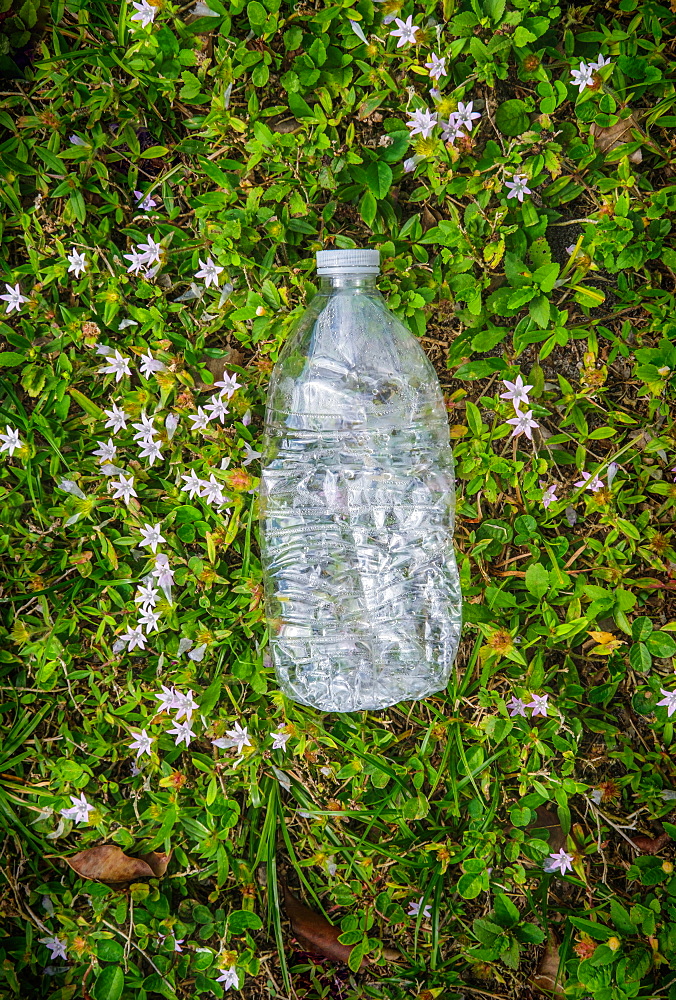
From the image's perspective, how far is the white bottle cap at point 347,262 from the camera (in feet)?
4.39

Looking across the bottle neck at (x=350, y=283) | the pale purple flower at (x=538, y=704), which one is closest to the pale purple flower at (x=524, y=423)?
the bottle neck at (x=350, y=283)

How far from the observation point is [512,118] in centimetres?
144

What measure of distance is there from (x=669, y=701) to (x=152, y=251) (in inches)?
67.9

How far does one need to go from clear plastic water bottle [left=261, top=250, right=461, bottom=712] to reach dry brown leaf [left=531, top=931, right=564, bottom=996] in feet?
2.49

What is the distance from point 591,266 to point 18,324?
58.7 inches

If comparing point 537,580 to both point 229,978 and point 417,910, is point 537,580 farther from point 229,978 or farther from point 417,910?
point 229,978

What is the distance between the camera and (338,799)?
1.61 m

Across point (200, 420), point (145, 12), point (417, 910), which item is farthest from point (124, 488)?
point (417, 910)

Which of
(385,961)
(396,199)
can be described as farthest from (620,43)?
(385,961)

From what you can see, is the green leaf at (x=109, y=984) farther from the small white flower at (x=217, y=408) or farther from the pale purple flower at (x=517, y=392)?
the pale purple flower at (x=517, y=392)

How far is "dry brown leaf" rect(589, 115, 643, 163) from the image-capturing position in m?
1.47

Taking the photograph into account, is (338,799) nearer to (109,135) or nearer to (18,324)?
(18,324)

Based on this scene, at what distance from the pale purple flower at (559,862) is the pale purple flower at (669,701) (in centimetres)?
45

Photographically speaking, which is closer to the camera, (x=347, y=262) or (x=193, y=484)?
(x=347, y=262)
